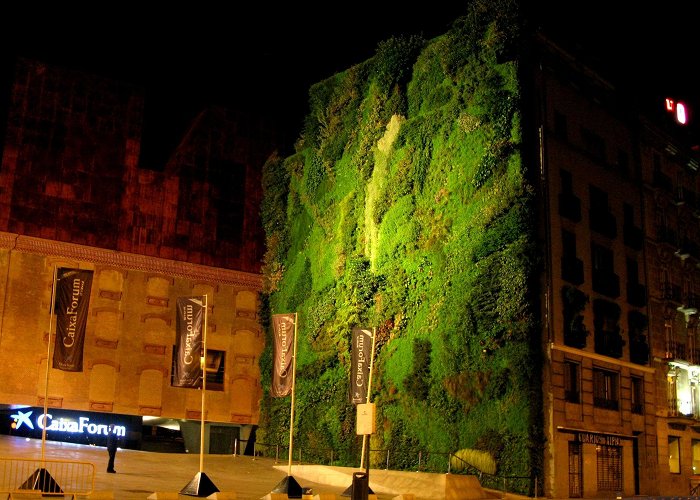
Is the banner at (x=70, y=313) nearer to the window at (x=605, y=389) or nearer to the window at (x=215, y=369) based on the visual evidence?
the window at (x=215, y=369)

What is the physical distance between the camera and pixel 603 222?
38.9 m

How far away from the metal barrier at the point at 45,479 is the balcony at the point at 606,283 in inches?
887

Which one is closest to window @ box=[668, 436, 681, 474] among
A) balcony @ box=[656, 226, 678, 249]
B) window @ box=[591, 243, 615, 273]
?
window @ box=[591, 243, 615, 273]

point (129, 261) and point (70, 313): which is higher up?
point (129, 261)

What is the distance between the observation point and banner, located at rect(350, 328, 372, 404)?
97.9ft

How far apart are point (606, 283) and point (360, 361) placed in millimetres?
13154

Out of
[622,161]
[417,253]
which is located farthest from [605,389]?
[622,161]

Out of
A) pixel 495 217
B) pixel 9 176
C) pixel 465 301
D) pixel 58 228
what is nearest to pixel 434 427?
pixel 465 301

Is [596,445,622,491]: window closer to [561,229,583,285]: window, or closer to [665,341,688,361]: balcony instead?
[561,229,583,285]: window

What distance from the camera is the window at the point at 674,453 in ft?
135

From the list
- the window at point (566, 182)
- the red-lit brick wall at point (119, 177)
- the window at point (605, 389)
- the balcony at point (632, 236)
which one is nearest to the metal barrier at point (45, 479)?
the red-lit brick wall at point (119, 177)

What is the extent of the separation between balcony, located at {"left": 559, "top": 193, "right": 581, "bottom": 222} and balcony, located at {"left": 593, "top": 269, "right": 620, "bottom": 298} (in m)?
2.74

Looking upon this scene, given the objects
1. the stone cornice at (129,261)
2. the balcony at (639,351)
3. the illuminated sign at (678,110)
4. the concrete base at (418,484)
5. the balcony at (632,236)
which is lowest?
the concrete base at (418,484)

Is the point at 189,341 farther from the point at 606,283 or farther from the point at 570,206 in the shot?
the point at 606,283
